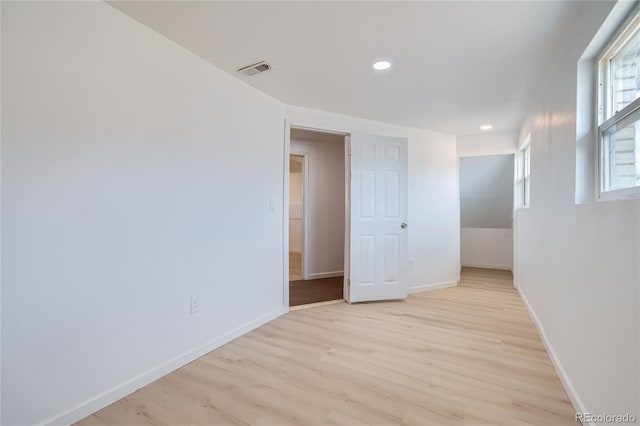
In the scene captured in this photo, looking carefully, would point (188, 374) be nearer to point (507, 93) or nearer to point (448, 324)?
point (448, 324)

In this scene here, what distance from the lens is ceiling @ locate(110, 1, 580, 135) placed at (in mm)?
1672

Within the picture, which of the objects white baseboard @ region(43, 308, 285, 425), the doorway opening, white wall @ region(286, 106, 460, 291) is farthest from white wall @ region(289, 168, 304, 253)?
white baseboard @ region(43, 308, 285, 425)

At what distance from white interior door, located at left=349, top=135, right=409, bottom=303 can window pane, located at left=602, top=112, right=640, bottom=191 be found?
2.25 meters

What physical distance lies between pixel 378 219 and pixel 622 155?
241 cm

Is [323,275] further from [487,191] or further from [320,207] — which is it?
[487,191]

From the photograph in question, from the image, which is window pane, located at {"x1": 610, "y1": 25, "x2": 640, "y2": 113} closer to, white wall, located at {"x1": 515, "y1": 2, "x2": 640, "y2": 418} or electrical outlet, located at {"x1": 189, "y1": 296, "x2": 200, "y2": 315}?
white wall, located at {"x1": 515, "y1": 2, "x2": 640, "y2": 418}

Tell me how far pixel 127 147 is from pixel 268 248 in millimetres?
1548

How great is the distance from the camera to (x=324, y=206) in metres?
5.12

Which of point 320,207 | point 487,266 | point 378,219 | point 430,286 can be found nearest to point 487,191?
point 487,266

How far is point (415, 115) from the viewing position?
354 centimetres

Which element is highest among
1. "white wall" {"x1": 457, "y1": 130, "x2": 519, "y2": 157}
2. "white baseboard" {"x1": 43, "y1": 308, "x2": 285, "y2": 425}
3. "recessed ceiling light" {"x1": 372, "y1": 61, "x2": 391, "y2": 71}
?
"recessed ceiling light" {"x1": 372, "y1": 61, "x2": 391, "y2": 71}

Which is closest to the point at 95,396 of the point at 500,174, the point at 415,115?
the point at 415,115

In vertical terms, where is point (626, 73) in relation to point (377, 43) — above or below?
below

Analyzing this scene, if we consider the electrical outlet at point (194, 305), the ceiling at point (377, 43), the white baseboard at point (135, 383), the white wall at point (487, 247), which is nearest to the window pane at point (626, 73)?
the ceiling at point (377, 43)
